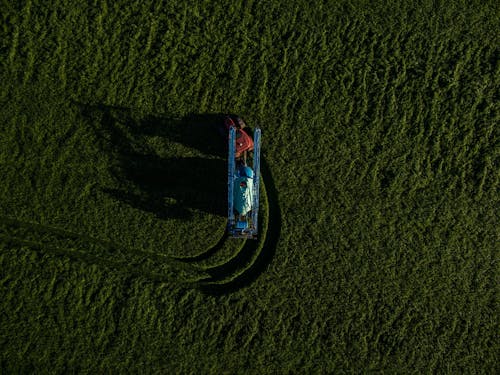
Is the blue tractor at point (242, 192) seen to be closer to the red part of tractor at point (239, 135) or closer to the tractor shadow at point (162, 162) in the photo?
the red part of tractor at point (239, 135)

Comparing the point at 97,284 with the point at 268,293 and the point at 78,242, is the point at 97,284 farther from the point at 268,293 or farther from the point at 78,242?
the point at 268,293

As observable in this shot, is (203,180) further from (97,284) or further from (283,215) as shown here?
(97,284)

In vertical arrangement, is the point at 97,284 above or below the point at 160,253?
below

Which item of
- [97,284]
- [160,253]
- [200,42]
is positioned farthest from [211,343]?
[200,42]

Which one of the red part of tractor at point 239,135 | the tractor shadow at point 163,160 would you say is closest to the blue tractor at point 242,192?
the red part of tractor at point 239,135

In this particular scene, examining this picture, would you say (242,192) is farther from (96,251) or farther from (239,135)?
(96,251)

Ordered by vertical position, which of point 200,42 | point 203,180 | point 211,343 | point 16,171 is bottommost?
point 211,343

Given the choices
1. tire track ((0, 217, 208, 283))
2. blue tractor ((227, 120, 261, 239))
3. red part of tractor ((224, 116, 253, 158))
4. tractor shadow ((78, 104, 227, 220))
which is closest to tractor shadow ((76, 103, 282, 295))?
tractor shadow ((78, 104, 227, 220))
